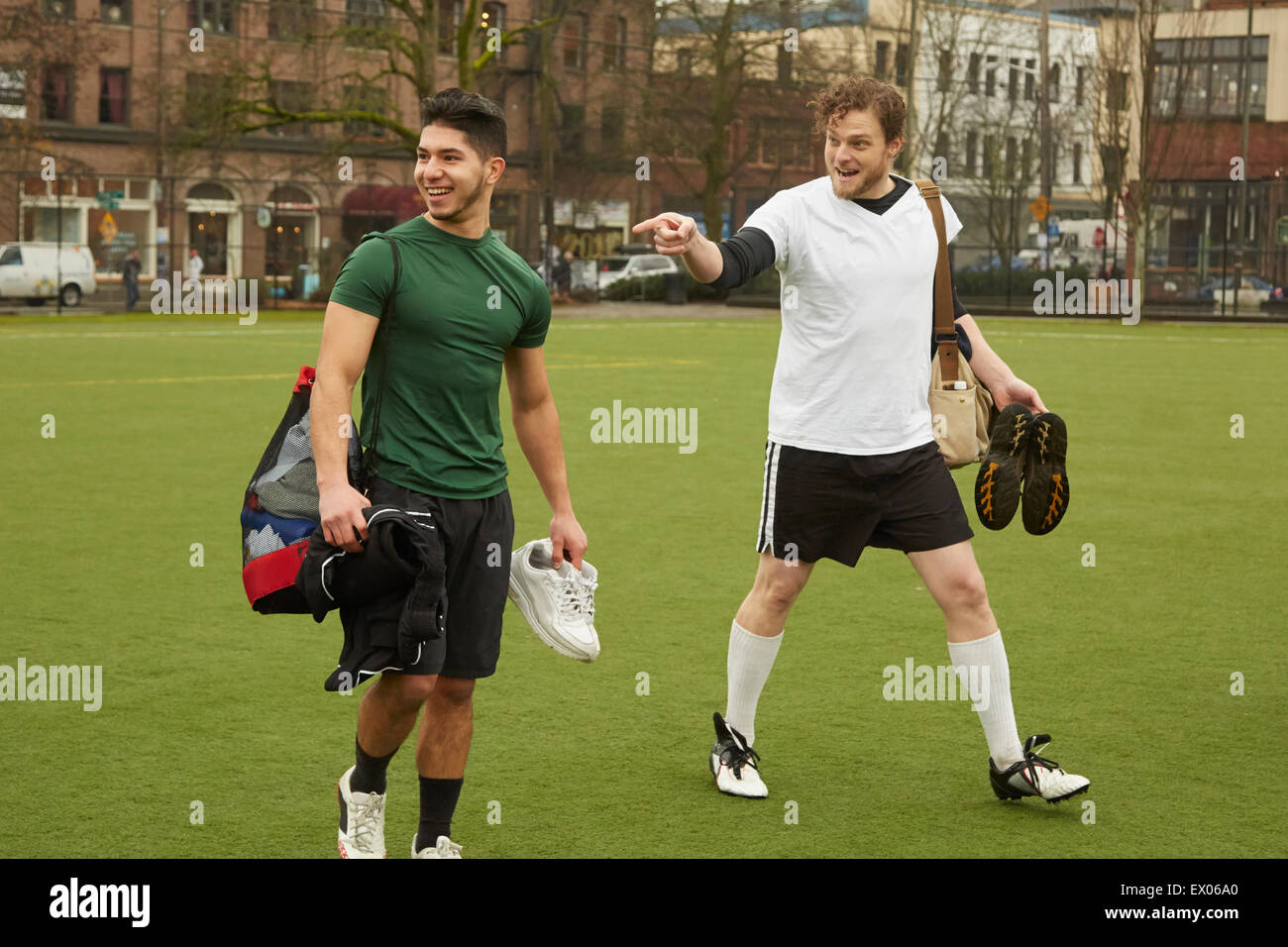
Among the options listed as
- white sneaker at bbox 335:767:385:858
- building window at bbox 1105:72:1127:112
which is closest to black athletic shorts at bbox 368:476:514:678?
white sneaker at bbox 335:767:385:858

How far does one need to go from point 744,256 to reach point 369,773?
173 cm

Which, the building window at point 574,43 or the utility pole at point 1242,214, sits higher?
the building window at point 574,43

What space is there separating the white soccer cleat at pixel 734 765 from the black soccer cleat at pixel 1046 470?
3.80ft

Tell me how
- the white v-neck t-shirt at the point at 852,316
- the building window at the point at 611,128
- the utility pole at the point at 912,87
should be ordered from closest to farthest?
the white v-neck t-shirt at the point at 852,316 → the utility pole at the point at 912,87 → the building window at the point at 611,128

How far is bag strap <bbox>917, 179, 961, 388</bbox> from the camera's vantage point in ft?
17.3

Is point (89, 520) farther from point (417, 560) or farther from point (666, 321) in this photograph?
point (666, 321)

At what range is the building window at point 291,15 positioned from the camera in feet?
185

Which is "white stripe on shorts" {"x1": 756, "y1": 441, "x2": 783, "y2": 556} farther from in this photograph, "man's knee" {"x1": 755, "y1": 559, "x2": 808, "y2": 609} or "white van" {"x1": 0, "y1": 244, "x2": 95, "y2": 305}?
"white van" {"x1": 0, "y1": 244, "x2": 95, "y2": 305}

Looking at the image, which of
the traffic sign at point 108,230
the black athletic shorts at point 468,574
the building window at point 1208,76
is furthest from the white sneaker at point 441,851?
the traffic sign at point 108,230

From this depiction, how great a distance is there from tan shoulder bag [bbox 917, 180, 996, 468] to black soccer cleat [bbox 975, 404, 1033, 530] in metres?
0.14

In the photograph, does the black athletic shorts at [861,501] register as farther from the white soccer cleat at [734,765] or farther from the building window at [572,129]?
the building window at [572,129]

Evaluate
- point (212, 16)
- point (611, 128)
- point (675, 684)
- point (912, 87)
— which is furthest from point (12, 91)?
point (675, 684)

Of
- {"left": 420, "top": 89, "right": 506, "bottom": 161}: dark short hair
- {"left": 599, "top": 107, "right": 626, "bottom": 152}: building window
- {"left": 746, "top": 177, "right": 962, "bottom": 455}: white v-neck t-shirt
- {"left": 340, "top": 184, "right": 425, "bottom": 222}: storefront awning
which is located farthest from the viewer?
{"left": 599, "top": 107, "right": 626, "bottom": 152}: building window

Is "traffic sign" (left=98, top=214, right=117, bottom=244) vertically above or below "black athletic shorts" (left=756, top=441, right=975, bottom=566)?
above
